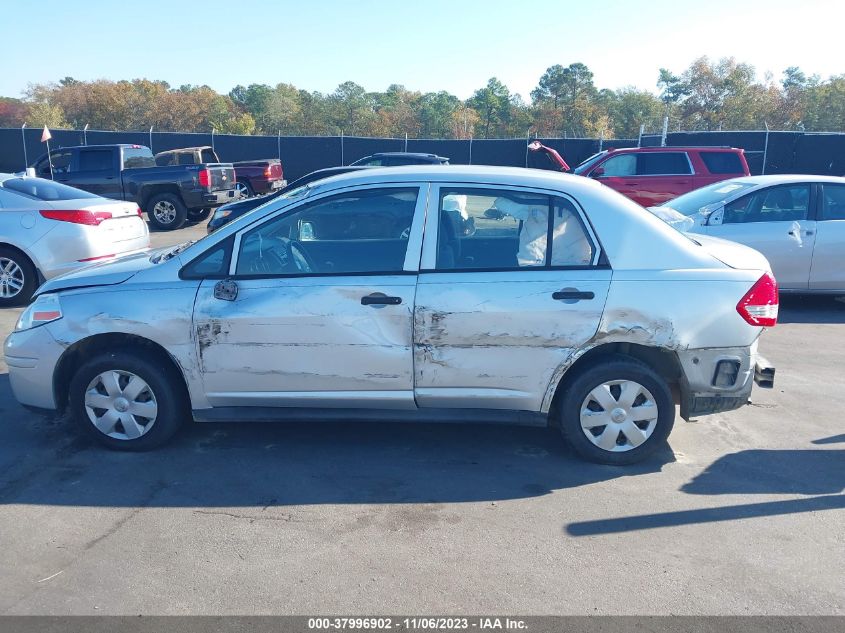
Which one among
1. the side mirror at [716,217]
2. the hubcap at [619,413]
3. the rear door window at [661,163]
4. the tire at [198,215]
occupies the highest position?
the rear door window at [661,163]

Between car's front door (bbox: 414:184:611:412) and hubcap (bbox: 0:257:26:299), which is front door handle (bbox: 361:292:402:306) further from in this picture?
hubcap (bbox: 0:257:26:299)

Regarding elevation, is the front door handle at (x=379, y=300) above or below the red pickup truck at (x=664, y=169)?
below

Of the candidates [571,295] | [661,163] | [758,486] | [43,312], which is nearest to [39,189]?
[43,312]

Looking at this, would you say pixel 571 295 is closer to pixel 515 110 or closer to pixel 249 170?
pixel 249 170

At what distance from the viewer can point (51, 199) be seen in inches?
368

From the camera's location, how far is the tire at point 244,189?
18.5m

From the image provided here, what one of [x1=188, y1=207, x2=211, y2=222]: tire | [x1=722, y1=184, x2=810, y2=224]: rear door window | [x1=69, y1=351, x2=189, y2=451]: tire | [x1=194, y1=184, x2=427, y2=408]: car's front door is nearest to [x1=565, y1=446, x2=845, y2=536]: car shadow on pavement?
[x1=194, y1=184, x2=427, y2=408]: car's front door

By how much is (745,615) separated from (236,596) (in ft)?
7.39

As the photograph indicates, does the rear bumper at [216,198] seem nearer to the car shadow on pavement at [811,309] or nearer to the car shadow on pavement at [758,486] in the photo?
the car shadow on pavement at [811,309]

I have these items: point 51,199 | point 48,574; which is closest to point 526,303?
point 48,574

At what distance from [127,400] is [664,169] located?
41.9 feet

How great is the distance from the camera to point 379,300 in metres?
4.59

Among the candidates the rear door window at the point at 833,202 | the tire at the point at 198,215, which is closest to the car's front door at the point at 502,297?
the rear door window at the point at 833,202

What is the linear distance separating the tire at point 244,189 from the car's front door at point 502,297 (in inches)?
568
